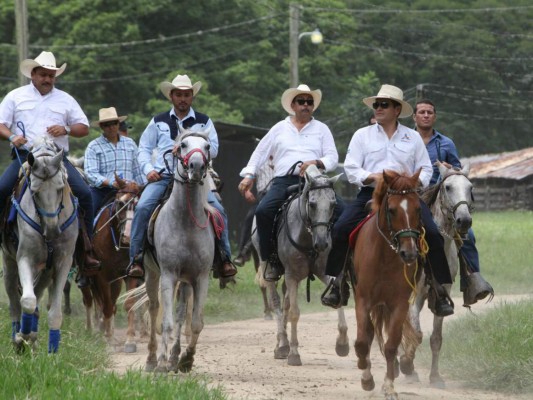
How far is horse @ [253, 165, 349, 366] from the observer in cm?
1341

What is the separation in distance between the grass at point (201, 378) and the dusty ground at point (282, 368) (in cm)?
32

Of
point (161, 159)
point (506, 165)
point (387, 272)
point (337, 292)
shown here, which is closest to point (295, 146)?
point (161, 159)

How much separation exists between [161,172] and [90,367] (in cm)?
271

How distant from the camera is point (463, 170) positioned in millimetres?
12695

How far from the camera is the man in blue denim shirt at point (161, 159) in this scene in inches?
497

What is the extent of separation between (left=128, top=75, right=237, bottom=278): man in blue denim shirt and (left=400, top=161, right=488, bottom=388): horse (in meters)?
2.02

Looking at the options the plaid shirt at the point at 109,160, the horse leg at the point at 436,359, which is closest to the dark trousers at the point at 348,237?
the horse leg at the point at 436,359

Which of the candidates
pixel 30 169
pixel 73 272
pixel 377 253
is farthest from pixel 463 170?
pixel 73 272

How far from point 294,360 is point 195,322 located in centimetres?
187

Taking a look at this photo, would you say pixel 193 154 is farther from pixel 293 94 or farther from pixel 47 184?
pixel 293 94

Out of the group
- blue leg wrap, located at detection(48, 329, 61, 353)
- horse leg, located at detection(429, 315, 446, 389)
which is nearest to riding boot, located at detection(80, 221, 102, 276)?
blue leg wrap, located at detection(48, 329, 61, 353)

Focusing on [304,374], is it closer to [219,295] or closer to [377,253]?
[377,253]

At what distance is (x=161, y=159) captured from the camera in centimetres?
1288

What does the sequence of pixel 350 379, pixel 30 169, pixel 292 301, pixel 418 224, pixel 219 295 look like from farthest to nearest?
pixel 219 295
pixel 292 301
pixel 350 379
pixel 30 169
pixel 418 224
